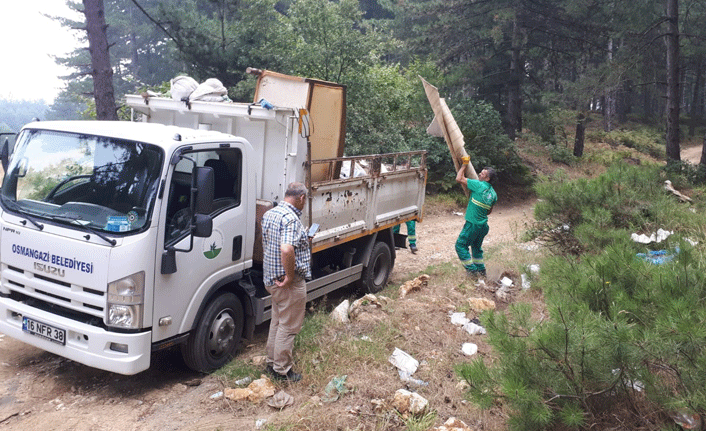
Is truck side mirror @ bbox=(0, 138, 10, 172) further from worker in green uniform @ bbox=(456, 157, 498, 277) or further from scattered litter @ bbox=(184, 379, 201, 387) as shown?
worker in green uniform @ bbox=(456, 157, 498, 277)

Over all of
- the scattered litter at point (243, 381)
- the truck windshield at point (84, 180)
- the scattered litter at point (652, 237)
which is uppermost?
the truck windshield at point (84, 180)

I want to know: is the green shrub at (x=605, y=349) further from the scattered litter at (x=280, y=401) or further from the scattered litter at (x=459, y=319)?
the scattered litter at (x=459, y=319)

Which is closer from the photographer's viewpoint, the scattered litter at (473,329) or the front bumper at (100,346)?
the front bumper at (100,346)

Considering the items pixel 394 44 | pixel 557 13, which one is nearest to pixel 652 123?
pixel 557 13

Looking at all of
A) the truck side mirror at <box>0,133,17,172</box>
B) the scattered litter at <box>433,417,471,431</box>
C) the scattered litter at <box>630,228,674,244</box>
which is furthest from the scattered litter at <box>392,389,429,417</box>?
the truck side mirror at <box>0,133,17,172</box>

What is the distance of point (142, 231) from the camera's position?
173 inches

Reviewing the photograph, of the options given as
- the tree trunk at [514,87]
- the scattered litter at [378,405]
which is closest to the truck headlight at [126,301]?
the scattered litter at [378,405]

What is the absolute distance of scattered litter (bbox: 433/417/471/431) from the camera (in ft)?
12.3

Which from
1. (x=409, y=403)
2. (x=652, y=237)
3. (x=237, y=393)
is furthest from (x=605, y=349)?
(x=652, y=237)

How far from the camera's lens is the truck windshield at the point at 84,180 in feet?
14.8

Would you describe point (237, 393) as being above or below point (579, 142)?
below

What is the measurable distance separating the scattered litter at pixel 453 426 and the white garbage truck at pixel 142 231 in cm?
227

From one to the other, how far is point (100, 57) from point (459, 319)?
8.14m

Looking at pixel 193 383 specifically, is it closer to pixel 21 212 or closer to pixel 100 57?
pixel 21 212
